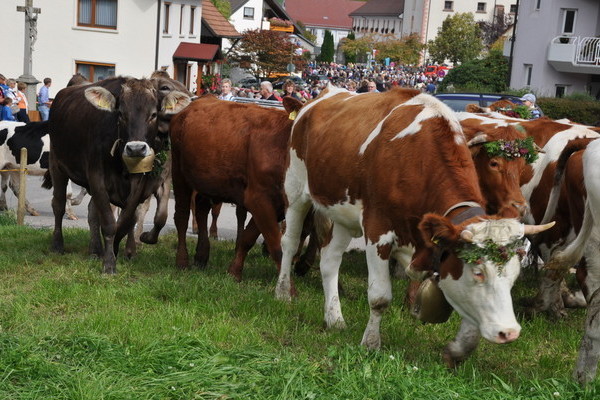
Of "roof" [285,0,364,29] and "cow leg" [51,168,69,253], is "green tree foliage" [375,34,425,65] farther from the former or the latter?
"roof" [285,0,364,29]

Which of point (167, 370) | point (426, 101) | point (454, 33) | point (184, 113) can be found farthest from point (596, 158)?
point (454, 33)

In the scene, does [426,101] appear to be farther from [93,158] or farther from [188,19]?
[188,19]

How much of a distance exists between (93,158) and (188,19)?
39.9 meters

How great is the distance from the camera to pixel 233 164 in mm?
9633

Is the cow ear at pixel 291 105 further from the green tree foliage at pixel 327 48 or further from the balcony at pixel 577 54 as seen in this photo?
the green tree foliage at pixel 327 48

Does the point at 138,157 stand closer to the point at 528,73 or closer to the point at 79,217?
the point at 79,217

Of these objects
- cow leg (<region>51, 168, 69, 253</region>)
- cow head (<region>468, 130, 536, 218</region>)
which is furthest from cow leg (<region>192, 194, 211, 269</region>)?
cow head (<region>468, 130, 536, 218</region>)

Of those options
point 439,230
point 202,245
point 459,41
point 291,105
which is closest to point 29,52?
point 202,245

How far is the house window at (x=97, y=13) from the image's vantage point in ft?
135

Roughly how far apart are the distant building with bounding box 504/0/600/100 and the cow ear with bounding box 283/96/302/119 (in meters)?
35.4

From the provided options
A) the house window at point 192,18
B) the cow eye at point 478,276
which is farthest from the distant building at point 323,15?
the cow eye at point 478,276

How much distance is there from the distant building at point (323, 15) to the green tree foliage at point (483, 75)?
12558 centimetres

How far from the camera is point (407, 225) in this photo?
655cm

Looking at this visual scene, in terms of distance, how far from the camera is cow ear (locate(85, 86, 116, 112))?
9430 millimetres
